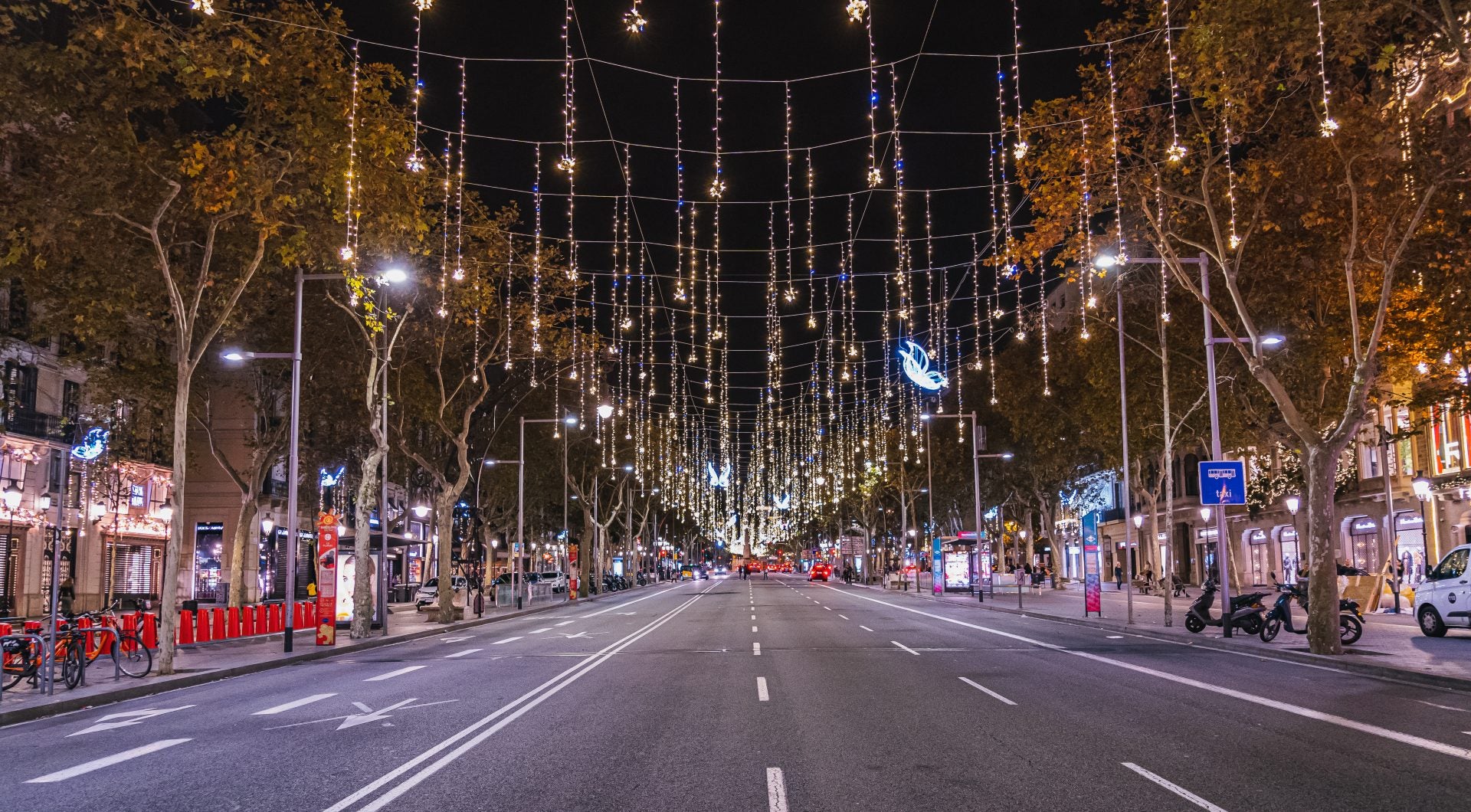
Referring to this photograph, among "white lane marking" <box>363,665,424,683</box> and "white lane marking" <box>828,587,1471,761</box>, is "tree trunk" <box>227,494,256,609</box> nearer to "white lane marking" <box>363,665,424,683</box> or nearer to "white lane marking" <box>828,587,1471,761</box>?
"white lane marking" <box>363,665,424,683</box>

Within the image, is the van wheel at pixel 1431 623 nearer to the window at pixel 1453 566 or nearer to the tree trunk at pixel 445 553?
the window at pixel 1453 566

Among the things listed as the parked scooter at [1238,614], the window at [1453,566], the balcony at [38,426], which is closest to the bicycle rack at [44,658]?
the parked scooter at [1238,614]

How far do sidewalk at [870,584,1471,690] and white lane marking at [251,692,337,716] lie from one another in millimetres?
16581

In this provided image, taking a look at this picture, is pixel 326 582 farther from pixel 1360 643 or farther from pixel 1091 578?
pixel 1360 643

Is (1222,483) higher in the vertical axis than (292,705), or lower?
higher

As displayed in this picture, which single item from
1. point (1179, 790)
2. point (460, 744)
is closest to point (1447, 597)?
point (1179, 790)

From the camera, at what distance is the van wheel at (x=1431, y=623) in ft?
80.1

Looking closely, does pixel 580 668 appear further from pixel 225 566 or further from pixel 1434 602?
pixel 225 566

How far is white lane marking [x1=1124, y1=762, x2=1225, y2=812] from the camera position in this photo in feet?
25.7

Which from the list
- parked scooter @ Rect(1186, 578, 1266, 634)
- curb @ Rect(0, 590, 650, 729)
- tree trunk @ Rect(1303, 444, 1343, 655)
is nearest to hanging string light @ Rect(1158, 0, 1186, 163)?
tree trunk @ Rect(1303, 444, 1343, 655)

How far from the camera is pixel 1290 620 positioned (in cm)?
2455

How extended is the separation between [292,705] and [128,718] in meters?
2.07

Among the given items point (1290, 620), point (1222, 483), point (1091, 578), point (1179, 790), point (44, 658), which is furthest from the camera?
point (1091, 578)

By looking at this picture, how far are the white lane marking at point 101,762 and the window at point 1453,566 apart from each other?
2545cm
